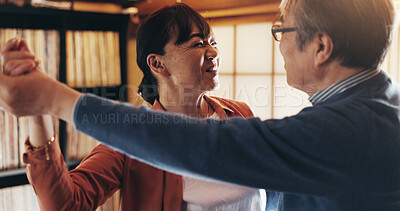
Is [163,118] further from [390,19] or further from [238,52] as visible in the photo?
[238,52]

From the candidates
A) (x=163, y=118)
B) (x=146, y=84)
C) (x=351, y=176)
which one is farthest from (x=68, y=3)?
(x=351, y=176)

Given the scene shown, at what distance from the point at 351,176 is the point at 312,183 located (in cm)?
10

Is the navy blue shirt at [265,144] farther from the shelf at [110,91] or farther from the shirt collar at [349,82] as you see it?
the shelf at [110,91]

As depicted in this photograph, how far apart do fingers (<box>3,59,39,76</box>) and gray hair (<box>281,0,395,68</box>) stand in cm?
72

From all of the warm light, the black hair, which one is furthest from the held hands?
the warm light

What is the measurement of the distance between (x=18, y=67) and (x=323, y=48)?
30.1 inches

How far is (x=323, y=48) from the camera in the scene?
937 mm

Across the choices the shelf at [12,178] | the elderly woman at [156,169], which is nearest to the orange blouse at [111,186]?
the elderly woman at [156,169]

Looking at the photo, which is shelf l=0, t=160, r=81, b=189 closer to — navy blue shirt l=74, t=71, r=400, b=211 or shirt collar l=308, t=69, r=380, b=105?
navy blue shirt l=74, t=71, r=400, b=211

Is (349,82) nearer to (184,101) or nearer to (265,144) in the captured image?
(265,144)

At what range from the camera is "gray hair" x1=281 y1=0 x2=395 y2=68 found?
0.89 meters

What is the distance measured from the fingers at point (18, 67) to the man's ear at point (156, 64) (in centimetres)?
79

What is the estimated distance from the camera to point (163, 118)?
30.4 inches

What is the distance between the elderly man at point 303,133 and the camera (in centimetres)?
75
